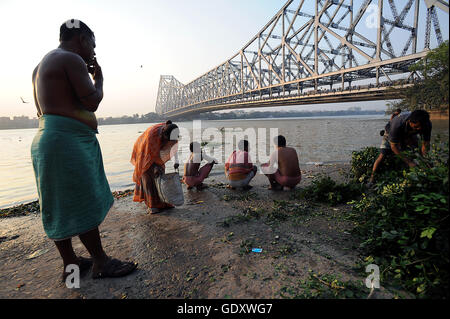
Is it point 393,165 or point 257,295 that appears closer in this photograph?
point 257,295

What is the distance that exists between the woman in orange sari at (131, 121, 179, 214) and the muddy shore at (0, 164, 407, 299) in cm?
28

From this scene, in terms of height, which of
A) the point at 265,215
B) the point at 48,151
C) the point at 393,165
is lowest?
the point at 265,215

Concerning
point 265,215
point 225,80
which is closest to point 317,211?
point 265,215

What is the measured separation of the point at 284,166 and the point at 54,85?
130 inches

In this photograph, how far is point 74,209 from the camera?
4.98ft

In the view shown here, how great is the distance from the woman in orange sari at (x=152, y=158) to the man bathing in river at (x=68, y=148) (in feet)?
4.53

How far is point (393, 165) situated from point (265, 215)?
8.47ft

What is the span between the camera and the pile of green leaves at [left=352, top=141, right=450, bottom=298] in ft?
4.22

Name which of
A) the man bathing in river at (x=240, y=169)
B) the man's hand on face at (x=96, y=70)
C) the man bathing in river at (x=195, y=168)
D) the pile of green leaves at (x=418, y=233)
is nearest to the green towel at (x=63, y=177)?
the man's hand on face at (x=96, y=70)

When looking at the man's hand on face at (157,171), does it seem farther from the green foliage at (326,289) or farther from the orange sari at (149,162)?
the green foliage at (326,289)

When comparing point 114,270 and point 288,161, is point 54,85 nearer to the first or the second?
point 114,270

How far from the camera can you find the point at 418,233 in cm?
147

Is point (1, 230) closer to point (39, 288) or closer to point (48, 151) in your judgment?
point (39, 288)
